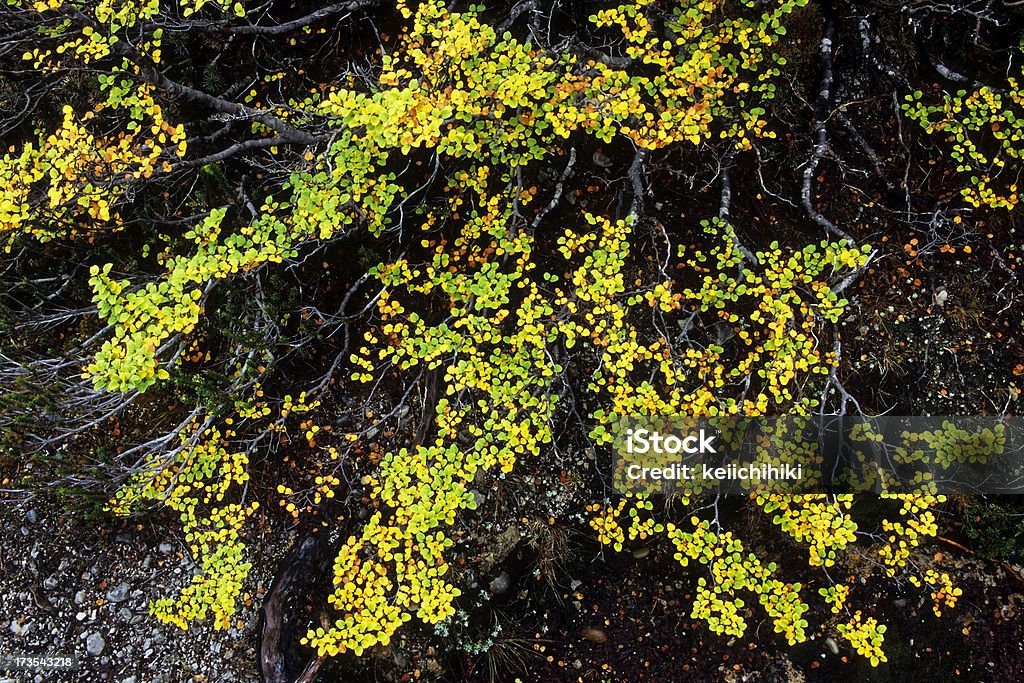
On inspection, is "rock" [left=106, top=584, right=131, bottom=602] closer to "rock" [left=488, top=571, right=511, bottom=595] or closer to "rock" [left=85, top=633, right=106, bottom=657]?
"rock" [left=85, top=633, right=106, bottom=657]

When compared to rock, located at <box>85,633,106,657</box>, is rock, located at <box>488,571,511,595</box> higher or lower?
higher

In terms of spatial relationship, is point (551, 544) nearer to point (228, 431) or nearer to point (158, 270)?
point (228, 431)

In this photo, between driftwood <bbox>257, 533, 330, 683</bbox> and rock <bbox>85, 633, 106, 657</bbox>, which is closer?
driftwood <bbox>257, 533, 330, 683</bbox>

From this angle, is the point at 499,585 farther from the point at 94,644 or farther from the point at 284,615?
the point at 94,644

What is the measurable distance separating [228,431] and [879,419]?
504 centimetres

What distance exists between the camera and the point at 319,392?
4.80 meters

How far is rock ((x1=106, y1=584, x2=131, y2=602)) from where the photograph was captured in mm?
4605

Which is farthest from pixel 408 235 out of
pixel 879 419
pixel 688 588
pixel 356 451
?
pixel 879 419

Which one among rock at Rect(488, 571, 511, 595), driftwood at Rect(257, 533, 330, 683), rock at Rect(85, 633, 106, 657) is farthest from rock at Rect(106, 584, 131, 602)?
rock at Rect(488, 571, 511, 595)

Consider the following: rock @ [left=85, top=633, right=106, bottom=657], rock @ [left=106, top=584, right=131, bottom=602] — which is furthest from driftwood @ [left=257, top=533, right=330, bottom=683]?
rock @ [left=85, top=633, right=106, bottom=657]

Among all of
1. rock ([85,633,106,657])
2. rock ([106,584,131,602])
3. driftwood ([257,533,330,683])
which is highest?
driftwood ([257,533,330,683])

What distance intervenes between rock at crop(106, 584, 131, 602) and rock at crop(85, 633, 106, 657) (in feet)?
0.91

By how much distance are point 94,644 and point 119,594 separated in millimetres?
395

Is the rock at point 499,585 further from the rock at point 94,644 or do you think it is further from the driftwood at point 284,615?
the rock at point 94,644
